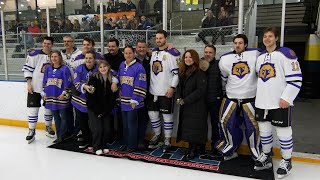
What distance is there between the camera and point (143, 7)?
701cm

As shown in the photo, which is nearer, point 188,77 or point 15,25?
point 188,77

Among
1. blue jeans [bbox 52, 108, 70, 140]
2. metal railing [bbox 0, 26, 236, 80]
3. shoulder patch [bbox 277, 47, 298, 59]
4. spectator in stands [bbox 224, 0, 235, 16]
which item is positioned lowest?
blue jeans [bbox 52, 108, 70, 140]

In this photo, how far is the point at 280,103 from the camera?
2.58m

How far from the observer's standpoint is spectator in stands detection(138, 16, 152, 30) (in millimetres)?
5623

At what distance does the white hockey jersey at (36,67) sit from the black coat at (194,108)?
5.86 feet

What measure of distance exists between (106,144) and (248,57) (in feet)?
6.12

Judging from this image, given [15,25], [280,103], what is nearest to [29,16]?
[15,25]

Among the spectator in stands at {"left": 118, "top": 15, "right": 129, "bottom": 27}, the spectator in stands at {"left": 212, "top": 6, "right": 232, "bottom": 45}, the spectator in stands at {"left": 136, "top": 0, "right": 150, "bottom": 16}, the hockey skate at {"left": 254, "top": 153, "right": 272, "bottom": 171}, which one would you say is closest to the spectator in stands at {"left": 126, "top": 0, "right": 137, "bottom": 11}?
the spectator in stands at {"left": 136, "top": 0, "right": 150, "bottom": 16}

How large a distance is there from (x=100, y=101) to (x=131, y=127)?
43cm

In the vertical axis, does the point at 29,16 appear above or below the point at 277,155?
above

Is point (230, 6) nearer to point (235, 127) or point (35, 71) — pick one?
point (235, 127)

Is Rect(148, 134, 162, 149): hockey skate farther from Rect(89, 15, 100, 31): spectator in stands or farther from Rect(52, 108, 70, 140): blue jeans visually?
Rect(89, 15, 100, 31): spectator in stands

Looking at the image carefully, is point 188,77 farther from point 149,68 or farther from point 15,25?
point 15,25

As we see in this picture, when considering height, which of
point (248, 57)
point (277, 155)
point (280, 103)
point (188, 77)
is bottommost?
point (277, 155)
